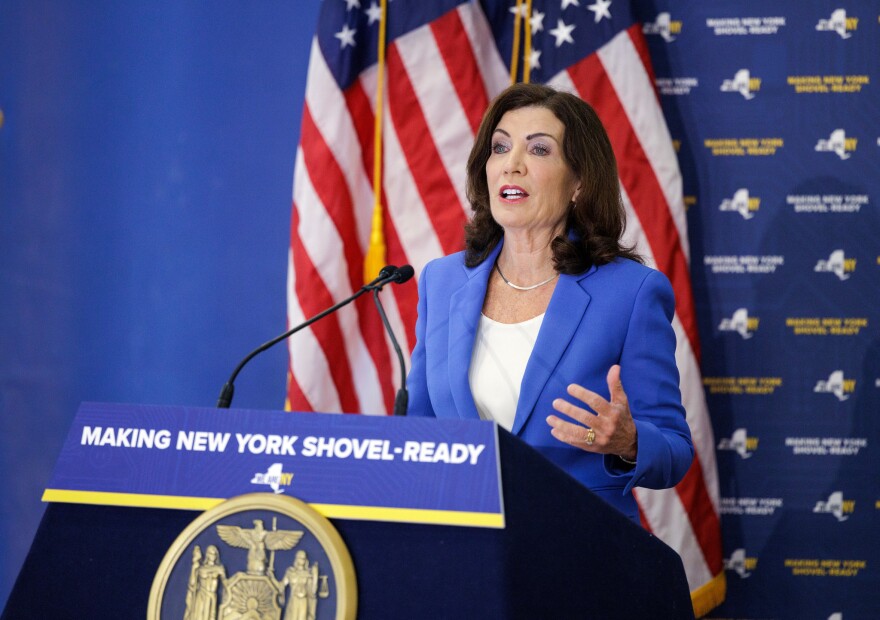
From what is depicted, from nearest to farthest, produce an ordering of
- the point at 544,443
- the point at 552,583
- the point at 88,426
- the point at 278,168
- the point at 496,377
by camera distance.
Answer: the point at 552,583
the point at 88,426
the point at 544,443
the point at 496,377
the point at 278,168

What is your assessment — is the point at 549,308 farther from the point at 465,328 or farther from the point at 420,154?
the point at 420,154

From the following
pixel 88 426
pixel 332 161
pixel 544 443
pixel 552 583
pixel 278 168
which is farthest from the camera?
pixel 278 168

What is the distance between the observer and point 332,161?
3.41 metres

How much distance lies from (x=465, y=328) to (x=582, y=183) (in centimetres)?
44

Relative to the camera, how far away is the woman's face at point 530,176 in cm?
207

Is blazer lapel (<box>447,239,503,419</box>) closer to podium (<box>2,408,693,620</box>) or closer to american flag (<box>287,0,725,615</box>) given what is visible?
podium (<box>2,408,693,620</box>)

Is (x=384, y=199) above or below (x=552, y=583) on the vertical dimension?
above

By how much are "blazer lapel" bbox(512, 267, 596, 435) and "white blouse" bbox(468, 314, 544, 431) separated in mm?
52

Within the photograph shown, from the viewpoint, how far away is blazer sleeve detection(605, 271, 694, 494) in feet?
5.62

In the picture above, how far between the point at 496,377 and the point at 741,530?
1.95 meters

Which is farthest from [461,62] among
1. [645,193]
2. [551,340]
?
[551,340]

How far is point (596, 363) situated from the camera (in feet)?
6.08

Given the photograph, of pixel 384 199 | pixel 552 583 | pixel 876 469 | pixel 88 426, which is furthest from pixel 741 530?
pixel 88 426

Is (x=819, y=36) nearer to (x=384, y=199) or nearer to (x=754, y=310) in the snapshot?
(x=754, y=310)
